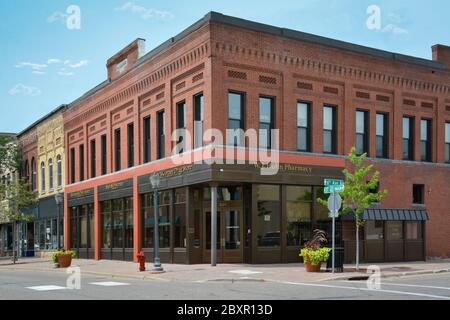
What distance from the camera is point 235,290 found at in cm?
1692

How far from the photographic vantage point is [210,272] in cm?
2245

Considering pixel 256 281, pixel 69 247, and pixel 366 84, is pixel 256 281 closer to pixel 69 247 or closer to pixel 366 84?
pixel 366 84

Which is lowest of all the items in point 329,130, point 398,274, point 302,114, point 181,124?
point 398,274

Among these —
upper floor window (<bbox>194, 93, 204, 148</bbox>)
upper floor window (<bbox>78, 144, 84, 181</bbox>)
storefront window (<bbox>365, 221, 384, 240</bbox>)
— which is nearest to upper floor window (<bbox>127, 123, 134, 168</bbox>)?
upper floor window (<bbox>194, 93, 204, 148</bbox>)

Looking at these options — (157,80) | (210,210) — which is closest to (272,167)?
(210,210)

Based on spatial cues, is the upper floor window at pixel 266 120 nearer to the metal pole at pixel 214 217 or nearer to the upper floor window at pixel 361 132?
the metal pole at pixel 214 217

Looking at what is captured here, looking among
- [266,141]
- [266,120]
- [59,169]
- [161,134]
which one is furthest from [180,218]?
[59,169]

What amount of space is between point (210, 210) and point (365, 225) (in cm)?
727

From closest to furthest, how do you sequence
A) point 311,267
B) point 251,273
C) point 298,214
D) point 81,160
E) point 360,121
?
point 251,273 < point 311,267 < point 298,214 < point 360,121 < point 81,160

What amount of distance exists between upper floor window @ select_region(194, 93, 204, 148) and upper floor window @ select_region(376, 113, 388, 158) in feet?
30.5

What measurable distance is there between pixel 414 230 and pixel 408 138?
4752 millimetres

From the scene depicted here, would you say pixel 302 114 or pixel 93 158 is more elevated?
pixel 302 114

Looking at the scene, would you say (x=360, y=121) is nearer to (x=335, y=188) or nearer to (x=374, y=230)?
(x=374, y=230)

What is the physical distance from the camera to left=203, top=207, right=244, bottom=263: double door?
2623cm
